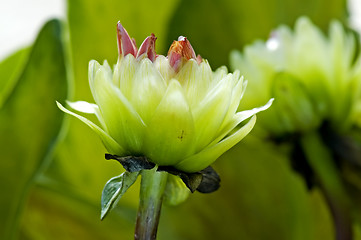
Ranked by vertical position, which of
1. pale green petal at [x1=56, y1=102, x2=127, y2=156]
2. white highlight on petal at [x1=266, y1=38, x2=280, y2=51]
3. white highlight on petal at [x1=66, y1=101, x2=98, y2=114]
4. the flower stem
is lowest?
white highlight on petal at [x1=266, y1=38, x2=280, y2=51]

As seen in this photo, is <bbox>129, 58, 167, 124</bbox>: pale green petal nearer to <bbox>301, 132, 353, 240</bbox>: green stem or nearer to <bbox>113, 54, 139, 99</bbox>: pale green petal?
<bbox>113, 54, 139, 99</bbox>: pale green petal

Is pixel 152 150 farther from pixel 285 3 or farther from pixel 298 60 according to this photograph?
pixel 285 3

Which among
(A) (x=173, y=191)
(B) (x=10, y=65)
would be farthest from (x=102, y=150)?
(A) (x=173, y=191)

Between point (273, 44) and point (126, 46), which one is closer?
point (126, 46)

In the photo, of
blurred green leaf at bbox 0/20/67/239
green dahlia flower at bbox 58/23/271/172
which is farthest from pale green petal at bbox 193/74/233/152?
blurred green leaf at bbox 0/20/67/239

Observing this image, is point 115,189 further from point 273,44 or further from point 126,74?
point 273,44

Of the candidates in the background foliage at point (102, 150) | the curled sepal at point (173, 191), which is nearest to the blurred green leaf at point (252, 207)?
the background foliage at point (102, 150)

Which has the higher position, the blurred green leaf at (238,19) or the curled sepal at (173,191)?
the curled sepal at (173,191)

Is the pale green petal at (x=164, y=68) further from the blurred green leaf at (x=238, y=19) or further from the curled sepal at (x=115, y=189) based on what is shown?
the blurred green leaf at (x=238, y=19)
